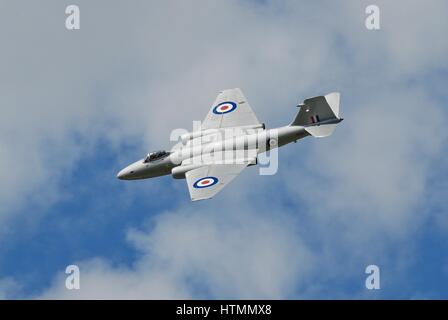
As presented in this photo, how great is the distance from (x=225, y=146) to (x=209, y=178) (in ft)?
14.2

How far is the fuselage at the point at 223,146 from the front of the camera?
94688mm

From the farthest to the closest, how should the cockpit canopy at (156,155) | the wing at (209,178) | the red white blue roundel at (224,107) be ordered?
the red white blue roundel at (224,107)
the cockpit canopy at (156,155)
the wing at (209,178)

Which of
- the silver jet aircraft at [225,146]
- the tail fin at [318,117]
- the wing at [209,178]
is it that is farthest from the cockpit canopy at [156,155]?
the tail fin at [318,117]

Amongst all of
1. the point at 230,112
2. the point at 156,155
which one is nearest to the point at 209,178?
the point at 156,155

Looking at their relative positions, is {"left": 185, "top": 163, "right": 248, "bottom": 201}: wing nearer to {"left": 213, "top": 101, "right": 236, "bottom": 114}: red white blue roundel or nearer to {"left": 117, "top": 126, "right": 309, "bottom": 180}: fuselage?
{"left": 117, "top": 126, "right": 309, "bottom": 180}: fuselage

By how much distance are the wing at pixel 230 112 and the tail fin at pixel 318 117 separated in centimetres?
540

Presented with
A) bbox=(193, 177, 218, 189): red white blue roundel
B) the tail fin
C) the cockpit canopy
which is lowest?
bbox=(193, 177, 218, 189): red white blue roundel

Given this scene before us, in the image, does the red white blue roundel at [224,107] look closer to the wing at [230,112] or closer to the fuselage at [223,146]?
the wing at [230,112]

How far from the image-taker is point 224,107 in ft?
332

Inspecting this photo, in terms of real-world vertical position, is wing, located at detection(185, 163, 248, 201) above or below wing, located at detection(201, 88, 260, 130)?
below

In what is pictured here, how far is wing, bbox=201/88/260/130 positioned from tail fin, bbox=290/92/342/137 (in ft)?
17.7

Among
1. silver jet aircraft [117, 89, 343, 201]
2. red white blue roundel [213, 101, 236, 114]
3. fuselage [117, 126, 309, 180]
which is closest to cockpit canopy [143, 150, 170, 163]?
silver jet aircraft [117, 89, 343, 201]

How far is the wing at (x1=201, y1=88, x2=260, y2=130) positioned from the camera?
326ft
